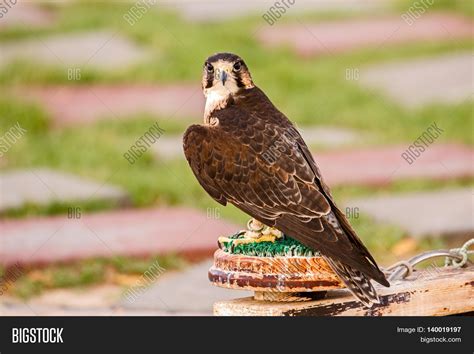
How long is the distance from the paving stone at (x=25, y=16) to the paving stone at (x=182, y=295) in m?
7.85

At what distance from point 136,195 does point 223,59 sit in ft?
14.1

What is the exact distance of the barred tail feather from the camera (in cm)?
464

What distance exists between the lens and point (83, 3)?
16891 millimetres

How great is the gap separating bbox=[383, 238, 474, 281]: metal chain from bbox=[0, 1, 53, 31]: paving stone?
999 centimetres

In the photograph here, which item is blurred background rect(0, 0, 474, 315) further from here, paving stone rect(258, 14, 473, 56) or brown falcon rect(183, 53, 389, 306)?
brown falcon rect(183, 53, 389, 306)

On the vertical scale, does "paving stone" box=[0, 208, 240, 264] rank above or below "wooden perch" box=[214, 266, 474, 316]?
above

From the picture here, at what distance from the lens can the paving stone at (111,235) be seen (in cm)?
791

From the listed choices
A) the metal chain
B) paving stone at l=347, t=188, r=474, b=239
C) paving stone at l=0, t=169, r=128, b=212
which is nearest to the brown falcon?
the metal chain

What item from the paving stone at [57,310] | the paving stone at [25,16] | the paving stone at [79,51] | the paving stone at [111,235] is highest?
the paving stone at [25,16]

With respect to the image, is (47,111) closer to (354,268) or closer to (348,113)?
(348,113)

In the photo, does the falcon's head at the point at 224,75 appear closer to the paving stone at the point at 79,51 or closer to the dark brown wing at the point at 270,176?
the dark brown wing at the point at 270,176

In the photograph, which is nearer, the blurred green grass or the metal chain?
the metal chain

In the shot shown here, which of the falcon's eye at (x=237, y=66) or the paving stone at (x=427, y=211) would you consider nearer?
the falcon's eye at (x=237, y=66)

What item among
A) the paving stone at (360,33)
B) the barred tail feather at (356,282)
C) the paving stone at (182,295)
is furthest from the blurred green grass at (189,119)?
the barred tail feather at (356,282)
